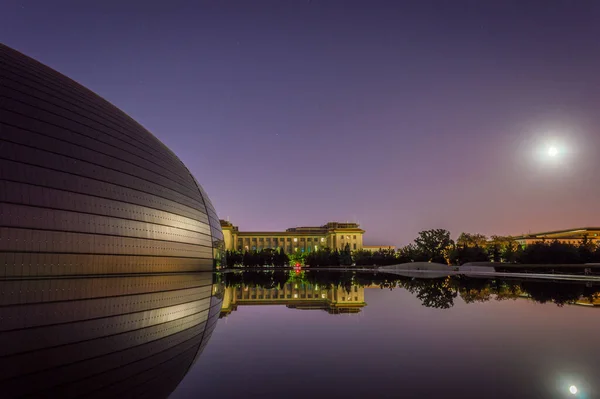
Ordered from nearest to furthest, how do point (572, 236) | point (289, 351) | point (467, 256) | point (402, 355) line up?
point (402, 355), point (289, 351), point (467, 256), point (572, 236)

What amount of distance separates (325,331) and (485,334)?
3.78 m

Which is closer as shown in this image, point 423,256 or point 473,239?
point 423,256

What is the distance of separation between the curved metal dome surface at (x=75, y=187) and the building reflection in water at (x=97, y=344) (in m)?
7.60

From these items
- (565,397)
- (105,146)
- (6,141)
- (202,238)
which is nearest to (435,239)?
(202,238)

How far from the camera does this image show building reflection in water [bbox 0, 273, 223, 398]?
533 cm

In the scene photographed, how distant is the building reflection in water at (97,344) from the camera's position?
5.33 metres

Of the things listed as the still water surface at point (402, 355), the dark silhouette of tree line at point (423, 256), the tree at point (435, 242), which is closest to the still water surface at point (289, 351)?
the still water surface at point (402, 355)

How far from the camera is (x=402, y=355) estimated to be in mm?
7152

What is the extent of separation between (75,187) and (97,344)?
18957 mm

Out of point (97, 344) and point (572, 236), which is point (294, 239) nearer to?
point (572, 236)

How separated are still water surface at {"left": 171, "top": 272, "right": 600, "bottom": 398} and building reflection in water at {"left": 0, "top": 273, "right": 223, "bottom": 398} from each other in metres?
0.56

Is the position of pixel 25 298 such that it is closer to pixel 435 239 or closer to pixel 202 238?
pixel 202 238

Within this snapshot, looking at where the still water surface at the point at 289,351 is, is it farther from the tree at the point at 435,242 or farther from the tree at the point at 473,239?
the tree at the point at 473,239

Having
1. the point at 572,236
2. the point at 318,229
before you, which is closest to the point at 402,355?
the point at 318,229
